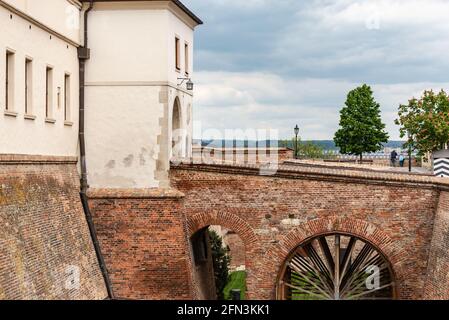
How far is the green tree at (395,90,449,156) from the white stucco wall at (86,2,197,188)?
24.3 m

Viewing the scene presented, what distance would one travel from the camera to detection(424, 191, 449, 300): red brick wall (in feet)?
72.0

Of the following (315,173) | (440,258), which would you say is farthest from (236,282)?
(440,258)

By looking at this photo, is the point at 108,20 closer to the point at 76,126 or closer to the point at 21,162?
the point at 76,126

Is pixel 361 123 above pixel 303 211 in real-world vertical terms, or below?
above

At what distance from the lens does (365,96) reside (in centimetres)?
5478

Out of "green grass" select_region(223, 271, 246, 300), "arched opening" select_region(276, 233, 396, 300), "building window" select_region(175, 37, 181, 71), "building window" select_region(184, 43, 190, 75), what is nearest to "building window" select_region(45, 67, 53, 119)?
"building window" select_region(175, 37, 181, 71)

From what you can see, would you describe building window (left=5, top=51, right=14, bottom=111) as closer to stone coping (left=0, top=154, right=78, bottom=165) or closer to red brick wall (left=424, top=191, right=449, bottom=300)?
stone coping (left=0, top=154, right=78, bottom=165)

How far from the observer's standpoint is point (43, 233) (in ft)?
64.5

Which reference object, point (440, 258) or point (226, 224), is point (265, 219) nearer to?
point (226, 224)

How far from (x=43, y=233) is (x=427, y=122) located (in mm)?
30303

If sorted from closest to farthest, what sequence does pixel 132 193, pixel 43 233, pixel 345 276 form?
pixel 43 233
pixel 132 193
pixel 345 276

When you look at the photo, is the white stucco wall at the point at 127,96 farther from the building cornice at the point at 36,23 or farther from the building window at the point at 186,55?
the building window at the point at 186,55

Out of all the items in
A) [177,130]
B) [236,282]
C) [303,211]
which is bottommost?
[236,282]

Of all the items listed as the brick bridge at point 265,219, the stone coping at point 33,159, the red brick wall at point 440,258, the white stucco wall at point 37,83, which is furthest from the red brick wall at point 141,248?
the red brick wall at point 440,258
